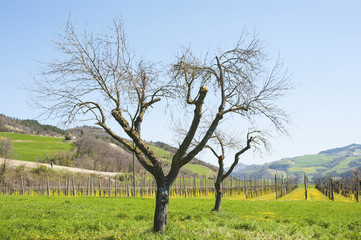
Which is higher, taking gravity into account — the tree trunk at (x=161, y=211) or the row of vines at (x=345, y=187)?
the tree trunk at (x=161, y=211)

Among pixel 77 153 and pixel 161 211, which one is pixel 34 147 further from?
pixel 161 211

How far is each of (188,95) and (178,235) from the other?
17.4 ft

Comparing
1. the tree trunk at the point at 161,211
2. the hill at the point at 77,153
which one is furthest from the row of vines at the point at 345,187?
the hill at the point at 77,153

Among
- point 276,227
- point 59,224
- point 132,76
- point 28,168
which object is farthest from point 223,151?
point 28,168

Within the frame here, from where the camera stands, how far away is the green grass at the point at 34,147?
9106 cm

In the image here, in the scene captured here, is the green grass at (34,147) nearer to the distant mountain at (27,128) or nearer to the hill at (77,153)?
the hill at (77,153)

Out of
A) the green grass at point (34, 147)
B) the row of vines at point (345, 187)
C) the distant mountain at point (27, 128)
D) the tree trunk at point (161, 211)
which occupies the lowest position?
the row of vines at point (345, 187)

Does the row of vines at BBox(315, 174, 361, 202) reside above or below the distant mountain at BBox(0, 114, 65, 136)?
below

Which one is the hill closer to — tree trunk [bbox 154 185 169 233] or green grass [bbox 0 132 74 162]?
green grass [bbox 0 132 74 162]

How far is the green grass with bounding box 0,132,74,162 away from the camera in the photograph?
3585 inches

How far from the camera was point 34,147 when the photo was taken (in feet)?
342

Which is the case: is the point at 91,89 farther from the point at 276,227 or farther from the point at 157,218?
the point at 276,227

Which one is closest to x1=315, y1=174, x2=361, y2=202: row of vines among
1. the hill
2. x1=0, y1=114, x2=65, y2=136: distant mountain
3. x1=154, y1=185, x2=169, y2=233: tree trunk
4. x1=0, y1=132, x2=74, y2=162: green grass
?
x1=154, y1=185, x2=169, y2=233: tree trunk

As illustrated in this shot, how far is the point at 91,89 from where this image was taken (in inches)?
470
